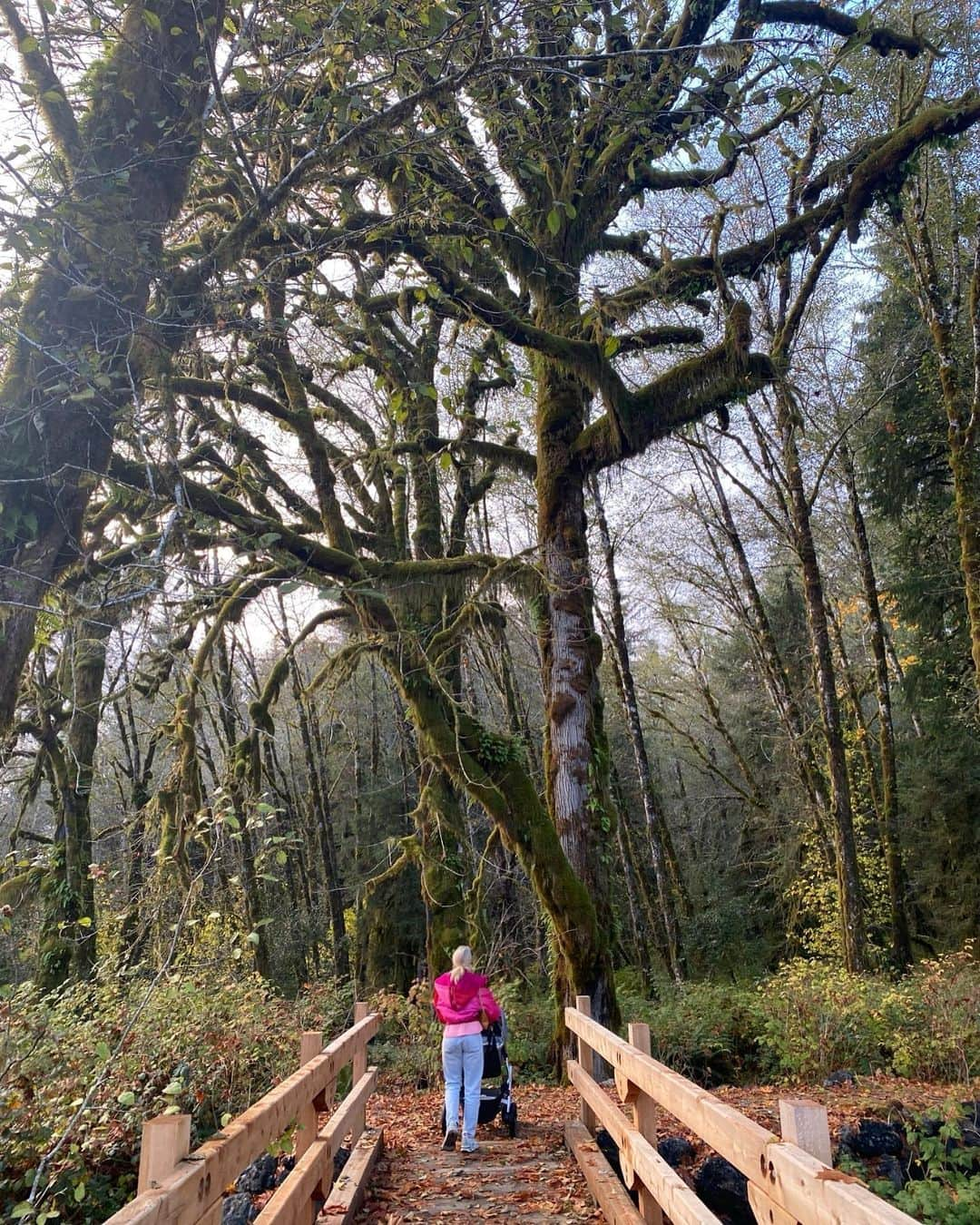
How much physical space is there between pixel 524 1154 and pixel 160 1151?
5.10 meters

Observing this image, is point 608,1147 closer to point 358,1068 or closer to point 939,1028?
point 358,1068

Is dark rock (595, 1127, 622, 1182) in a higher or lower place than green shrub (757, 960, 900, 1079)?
higher

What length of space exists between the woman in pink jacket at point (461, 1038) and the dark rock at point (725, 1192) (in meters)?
1.92

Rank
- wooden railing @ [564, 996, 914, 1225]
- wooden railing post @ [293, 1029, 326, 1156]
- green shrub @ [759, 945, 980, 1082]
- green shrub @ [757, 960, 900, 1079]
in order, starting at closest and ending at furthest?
wooden railing @ [564, 996, 914, 1225] < wooden railing post @ [293, 1029, 326, 1156] < green shrub @ [759, 945, 980, 1082] < green shrub @ [757, 960, 900, 1079]

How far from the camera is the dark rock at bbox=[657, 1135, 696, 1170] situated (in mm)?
6570

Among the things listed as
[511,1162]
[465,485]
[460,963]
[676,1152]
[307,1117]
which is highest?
[465,485]

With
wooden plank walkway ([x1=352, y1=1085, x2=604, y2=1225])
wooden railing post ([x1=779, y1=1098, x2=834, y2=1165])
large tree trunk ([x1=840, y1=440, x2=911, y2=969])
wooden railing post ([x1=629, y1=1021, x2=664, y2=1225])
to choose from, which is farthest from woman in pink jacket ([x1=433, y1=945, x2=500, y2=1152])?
large tree trunk ([x1=840, y1=440, x2=911, y2=969])

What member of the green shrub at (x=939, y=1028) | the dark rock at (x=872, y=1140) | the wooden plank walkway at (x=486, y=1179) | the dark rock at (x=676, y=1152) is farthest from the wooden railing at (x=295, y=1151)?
the green shrub at (x=939, y=1028)

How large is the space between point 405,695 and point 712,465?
9.77m

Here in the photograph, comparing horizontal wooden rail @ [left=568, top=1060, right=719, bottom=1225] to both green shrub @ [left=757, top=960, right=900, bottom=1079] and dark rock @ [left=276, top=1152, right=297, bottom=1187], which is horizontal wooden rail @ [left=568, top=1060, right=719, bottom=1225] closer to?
dark rock @ [left=276, top=1152, right=297, bottom=1187]

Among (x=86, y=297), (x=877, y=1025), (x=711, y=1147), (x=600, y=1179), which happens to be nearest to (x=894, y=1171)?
(x=600, y=1179)

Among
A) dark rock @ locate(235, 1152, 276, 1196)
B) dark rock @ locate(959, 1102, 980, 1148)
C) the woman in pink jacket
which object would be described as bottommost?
dark rock @ locate(959, 1102, 980, 1148)

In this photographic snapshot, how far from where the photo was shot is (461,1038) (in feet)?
22.8

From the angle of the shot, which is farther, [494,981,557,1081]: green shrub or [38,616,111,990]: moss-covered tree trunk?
[494,981,557,1081]: green shrub
